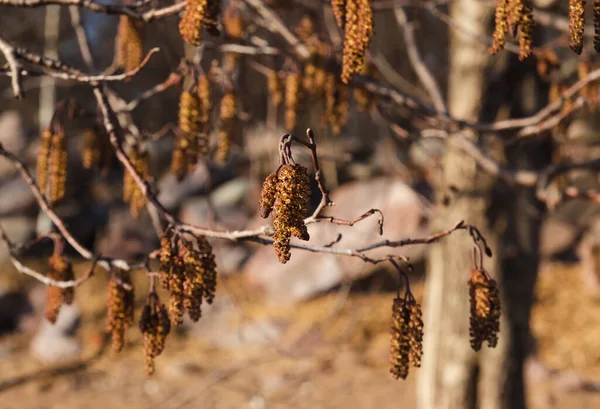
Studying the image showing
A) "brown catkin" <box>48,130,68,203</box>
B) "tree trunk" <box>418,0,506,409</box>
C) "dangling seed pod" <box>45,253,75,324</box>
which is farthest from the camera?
"tree trunk" <box>418,0,506,409</box>

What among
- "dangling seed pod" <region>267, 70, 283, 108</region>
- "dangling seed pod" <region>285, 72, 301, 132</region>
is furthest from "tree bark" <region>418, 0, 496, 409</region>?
"dangling seed pod" <region>285, 72, 301, 132</region>

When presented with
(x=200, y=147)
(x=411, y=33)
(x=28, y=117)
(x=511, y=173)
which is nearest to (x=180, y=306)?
(x=200, y=147)

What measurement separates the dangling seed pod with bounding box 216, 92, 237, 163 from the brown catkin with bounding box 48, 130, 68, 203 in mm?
657

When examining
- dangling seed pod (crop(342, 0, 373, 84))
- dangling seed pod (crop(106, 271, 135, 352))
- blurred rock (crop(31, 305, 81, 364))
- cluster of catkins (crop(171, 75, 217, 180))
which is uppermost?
blurred rock (crop(31, 305, 81, 364))

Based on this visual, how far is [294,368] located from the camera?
7.66 m

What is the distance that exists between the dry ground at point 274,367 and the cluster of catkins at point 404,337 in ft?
13.9

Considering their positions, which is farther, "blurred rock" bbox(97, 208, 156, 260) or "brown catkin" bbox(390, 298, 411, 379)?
"blurred rock" bbox(97, 208, 156, 260)

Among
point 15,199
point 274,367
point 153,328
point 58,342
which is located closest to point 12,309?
point 58,342

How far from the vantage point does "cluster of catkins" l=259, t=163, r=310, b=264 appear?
4.35 feet

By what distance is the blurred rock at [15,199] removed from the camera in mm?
10344

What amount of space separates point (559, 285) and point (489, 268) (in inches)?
263

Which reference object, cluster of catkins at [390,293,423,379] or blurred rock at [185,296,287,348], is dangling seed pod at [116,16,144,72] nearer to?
cluster of catkins at [390,293,423,379]

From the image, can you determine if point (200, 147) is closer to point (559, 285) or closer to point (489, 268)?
point (489, 268)

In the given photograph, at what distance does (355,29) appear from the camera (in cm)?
178
